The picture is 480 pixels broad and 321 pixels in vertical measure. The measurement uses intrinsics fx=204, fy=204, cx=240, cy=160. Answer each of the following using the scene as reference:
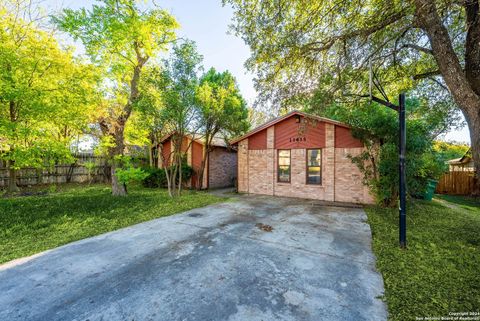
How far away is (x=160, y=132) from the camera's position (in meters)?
9.41

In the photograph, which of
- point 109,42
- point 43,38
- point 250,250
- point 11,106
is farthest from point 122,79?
point 250,250

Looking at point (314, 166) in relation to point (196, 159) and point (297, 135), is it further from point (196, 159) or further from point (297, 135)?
point (196, 159)

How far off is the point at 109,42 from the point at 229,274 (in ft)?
34.9

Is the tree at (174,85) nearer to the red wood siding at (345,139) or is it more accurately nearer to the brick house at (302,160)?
the brick house at (302,160)

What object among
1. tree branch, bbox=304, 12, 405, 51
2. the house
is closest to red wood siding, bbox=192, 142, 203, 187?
the house

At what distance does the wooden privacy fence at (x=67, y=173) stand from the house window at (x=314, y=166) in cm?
1203

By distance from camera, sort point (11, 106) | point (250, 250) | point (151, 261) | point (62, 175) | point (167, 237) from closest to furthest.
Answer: point (151, 261), point (250, 250), point (167, 237), point (11, 106), point (62, 175)

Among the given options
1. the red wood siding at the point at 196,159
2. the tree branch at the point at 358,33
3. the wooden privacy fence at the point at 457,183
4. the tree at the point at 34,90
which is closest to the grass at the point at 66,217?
the tree at the point at 34,90

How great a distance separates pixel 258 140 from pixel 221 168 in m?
4.48

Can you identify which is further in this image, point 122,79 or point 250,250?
point 122,79

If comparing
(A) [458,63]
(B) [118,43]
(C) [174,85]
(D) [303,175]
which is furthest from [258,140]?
(A) [458,63]

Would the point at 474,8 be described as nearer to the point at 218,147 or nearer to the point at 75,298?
the point at 75,298

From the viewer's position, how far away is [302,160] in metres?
10.4

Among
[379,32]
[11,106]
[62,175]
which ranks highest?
[379,32]
